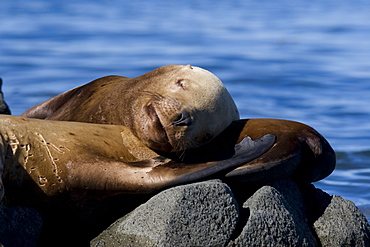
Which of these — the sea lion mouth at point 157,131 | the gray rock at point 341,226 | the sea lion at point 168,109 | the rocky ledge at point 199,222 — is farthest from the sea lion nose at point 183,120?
the gray rock at point 341,226

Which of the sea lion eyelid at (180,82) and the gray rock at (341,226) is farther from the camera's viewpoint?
the sea lion eyelid at (180,82)

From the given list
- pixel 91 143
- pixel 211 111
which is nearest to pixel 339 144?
pixel 211 111

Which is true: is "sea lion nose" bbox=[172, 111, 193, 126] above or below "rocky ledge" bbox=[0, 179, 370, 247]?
above

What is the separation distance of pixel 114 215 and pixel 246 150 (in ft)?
3.59

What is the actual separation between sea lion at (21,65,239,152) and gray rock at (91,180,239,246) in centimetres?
83

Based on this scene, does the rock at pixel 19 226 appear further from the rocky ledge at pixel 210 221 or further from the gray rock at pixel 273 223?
the gray rock at pixel 273 223

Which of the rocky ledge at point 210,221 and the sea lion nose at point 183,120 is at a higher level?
the sea lion nose at point 183,120

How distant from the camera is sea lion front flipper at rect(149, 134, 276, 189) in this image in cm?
546

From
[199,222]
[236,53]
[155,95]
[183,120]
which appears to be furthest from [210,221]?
[236,53]

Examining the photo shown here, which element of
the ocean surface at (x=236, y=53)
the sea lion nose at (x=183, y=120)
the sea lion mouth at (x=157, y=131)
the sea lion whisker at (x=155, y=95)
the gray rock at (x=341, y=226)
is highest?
the sea lion whisker at (x=155, y=95)

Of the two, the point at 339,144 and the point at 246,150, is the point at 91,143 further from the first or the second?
the point at 339,144

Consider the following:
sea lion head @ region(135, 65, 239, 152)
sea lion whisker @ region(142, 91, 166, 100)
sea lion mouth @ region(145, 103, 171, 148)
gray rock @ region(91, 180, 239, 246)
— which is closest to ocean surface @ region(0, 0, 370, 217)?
sea lion head @ region(135, 65, 239, 152)

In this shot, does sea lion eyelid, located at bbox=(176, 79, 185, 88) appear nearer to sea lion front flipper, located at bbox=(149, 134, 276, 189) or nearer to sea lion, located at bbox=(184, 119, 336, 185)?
sea lion, located at bbox=(184, 119, 336, 185)

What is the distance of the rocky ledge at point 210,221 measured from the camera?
5078 millimetres
